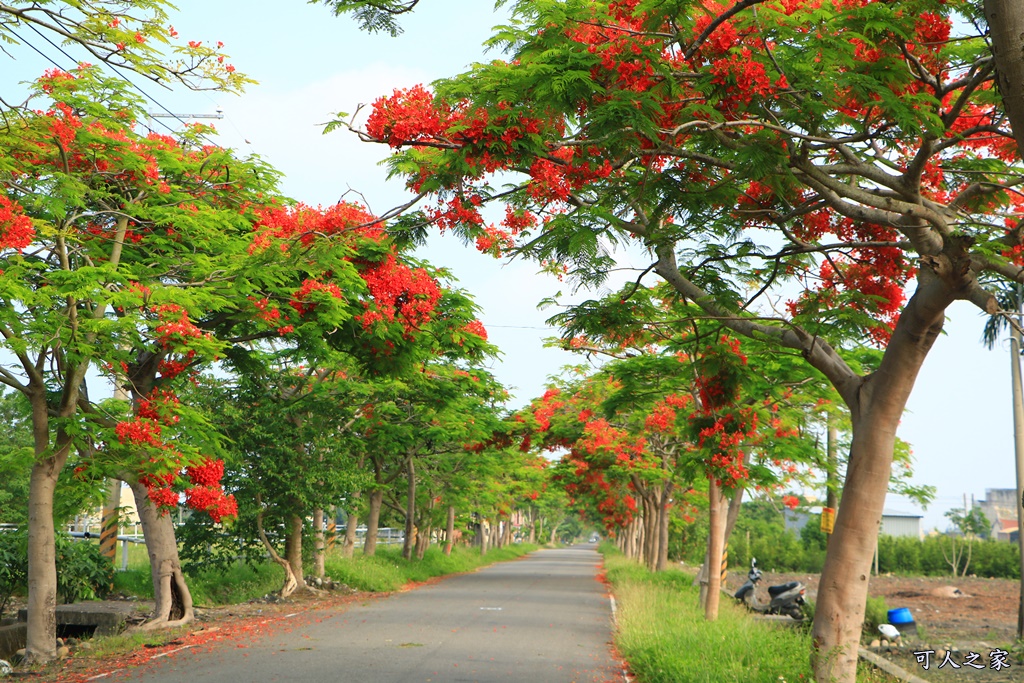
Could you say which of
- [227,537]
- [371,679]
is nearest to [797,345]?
[371,679]

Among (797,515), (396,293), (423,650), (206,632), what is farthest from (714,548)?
(797,515)

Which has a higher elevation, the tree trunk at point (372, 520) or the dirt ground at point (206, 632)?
the tree trunk at point (372, 520)

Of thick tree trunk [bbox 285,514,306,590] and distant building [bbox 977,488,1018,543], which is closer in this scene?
thick tree trunk [bbox 285,514,306,590]

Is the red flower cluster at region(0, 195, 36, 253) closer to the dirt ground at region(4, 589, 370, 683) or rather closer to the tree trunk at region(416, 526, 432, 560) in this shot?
the dirt ground at region(4, 589, 370, 683)

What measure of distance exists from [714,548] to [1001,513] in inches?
4183

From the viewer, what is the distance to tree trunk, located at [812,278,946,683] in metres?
8.06

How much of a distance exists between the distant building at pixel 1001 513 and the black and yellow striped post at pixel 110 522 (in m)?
82.3

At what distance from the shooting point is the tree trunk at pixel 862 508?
317 inches

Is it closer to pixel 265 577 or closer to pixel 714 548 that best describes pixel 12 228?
pixel 714 548

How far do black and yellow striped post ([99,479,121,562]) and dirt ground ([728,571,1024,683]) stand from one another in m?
13.7

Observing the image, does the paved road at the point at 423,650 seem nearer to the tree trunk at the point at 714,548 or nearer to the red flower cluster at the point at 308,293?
the tree trunk at the point at 714,548

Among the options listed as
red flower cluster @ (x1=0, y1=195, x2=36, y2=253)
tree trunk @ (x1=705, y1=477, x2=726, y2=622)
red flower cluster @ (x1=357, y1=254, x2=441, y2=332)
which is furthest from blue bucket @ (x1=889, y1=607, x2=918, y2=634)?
red flower cluster @ (x1=0, y1=195, x2=36, y2=253)

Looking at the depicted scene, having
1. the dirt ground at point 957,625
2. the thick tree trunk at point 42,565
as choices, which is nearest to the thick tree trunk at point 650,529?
the dirt ground at point 957,625

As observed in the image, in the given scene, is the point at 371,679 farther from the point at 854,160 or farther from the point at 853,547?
the point at 854,160
